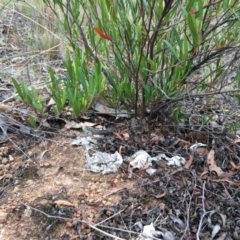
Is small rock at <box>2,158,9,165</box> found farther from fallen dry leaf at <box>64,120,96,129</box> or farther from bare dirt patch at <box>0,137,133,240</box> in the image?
fallen dry leaf at <box>64,120,96,129</box>

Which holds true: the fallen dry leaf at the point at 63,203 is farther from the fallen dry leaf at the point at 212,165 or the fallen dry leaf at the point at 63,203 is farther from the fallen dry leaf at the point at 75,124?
the fallen dry leaf at the point at 212,165

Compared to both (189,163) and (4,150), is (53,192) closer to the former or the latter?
(4,150)

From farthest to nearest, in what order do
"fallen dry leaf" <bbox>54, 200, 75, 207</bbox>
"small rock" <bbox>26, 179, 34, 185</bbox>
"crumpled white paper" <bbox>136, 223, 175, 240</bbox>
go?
"small rock" <bbox>26, 179, 34, 185</bbox>, "fallen dry leaf" <bbox>54, 200, 75, 207</bbox>, "crumpled white paper" <bbox>136, 223, 175, 240</bbox>

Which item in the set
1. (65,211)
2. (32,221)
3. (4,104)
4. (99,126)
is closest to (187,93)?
(99,126)

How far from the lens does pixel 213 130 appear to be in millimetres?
2295

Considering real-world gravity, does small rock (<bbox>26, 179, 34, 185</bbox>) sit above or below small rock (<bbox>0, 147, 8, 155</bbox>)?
below

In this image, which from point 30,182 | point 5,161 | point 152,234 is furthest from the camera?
point 5,161

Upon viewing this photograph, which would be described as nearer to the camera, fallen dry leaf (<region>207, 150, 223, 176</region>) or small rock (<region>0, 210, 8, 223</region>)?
small rock (<region>0, 210, 8, 223</region>)

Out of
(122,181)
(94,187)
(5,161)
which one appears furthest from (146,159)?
(5,161)

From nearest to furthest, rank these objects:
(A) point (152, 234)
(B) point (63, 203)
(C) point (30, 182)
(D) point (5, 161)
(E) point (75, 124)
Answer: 1. (A) point (152, 234)
2. (B) point (63, 203)
3. (C) point (30, 182)
4. (D) point (5, 161)
5. (E) point (75, 124)

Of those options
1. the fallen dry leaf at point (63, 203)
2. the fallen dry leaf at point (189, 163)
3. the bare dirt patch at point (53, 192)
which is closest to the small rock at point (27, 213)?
the bare dirt patch at point (53, 192)

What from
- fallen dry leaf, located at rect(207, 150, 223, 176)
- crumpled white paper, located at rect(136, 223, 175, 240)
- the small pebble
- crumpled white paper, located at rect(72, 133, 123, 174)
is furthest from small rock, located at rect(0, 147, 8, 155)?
fallen dry leaf, located at rect(207, 150, 223, 176)

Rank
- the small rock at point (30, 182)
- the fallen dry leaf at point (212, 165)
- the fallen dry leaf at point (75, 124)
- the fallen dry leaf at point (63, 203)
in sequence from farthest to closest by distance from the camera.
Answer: the fallen dry leaf at point (75, 124), the fallen dry leaf at point (212, 165), the small rock at point (30, 182), the fallen dry leaf at point (63, 203)

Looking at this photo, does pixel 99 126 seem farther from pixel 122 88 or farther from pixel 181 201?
pixel 181 201
